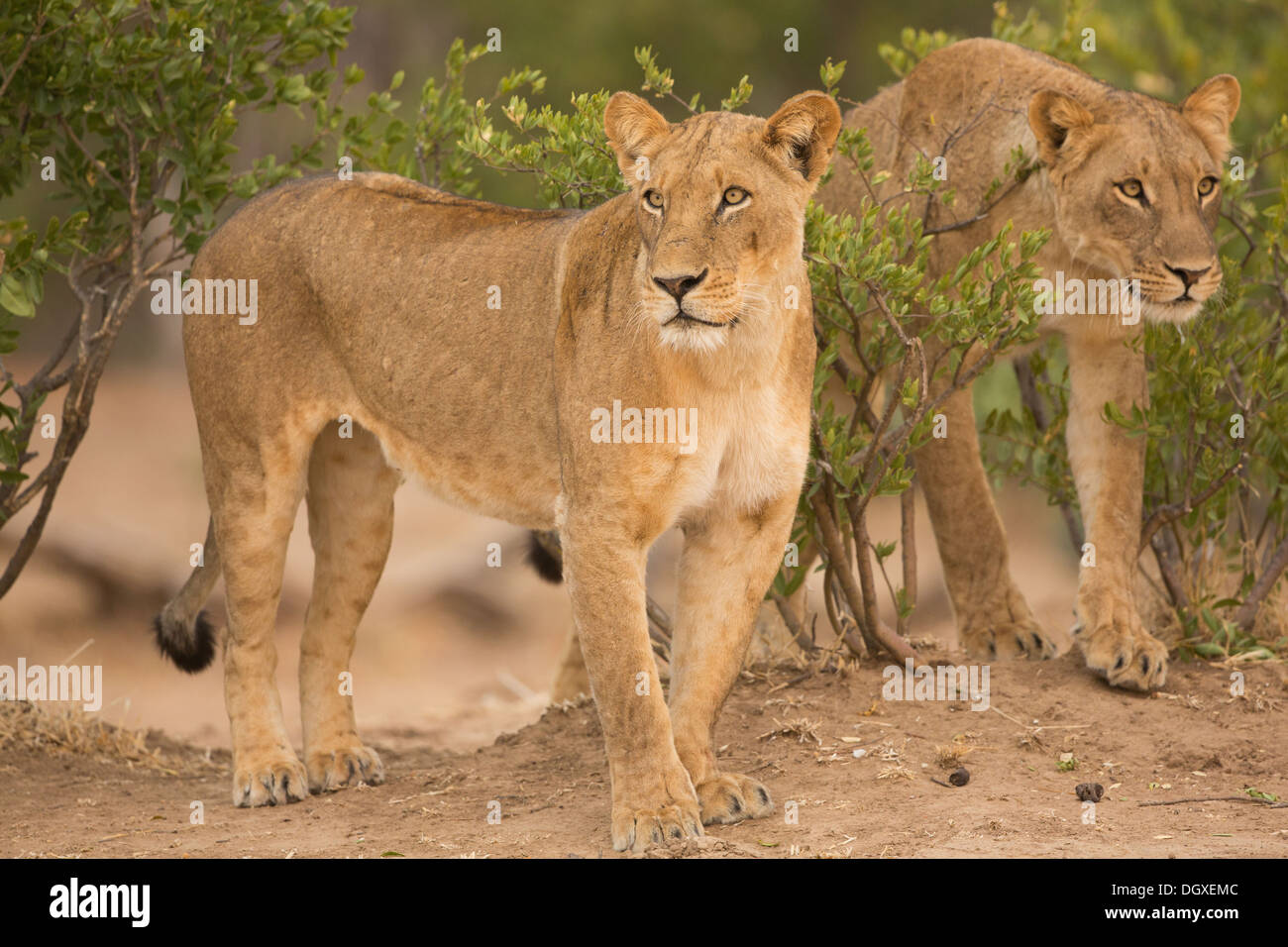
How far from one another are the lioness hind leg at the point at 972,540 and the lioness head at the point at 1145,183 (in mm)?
822

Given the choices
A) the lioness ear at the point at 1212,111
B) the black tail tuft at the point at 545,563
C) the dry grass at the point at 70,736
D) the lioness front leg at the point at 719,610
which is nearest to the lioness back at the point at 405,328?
the lioness front leg at the point at 719,610

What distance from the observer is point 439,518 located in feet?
45.9

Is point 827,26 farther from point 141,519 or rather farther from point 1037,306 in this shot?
point 1037,306

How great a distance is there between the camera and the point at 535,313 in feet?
16.5

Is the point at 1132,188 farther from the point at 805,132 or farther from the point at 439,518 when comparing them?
the point at 439,518

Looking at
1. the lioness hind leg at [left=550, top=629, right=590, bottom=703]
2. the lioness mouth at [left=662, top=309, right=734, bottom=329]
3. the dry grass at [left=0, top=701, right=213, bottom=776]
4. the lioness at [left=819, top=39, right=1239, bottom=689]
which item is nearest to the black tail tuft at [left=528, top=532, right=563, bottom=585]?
the lioness hind leg at [left=550, top=629, right=590, bottom=703]

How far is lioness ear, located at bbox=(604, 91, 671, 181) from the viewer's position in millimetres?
4391

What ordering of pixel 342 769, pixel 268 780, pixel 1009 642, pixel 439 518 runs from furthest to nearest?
pixel 439 518, pixel 1009 642, pixel 342 769, pixel 268 780

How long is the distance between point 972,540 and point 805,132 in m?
2.29

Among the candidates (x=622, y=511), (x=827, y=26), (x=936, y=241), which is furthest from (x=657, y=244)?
(x=827, y=26)

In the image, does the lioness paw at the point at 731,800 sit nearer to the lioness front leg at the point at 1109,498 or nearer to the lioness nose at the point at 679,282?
the lioness nose at the point at 679,282

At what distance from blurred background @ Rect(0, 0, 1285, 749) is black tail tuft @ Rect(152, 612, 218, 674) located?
726mm

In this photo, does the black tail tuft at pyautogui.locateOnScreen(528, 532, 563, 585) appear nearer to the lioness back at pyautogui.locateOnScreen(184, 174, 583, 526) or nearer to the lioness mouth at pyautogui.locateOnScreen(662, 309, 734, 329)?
the lioness back at pyautogui.locateOnScreen(184, 174, 583, 526)

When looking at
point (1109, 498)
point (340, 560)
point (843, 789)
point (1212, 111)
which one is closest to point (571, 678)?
point (340, 560)
